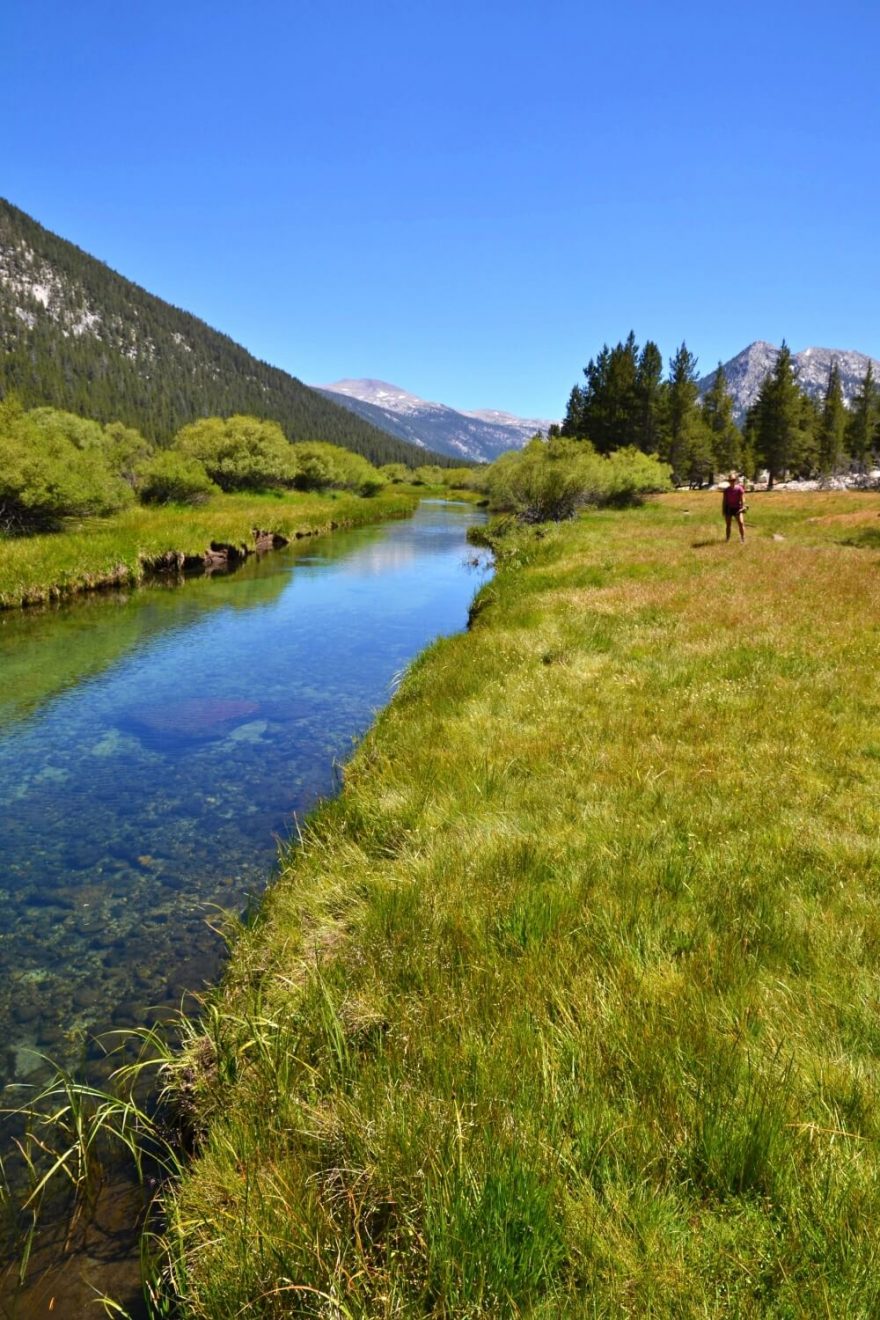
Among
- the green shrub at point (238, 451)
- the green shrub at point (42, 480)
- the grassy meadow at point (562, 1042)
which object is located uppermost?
the green shrub at point (238, 451)

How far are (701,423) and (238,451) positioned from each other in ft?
203

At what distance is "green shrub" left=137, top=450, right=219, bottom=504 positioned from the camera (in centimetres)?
5459

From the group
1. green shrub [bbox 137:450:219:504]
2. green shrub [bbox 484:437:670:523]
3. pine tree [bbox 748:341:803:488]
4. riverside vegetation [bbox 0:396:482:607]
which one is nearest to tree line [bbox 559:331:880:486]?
pine tree [bbox 748:341:803:488]

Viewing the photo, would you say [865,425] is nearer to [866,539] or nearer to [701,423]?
[701,423]

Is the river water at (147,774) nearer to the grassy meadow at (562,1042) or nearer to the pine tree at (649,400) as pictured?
the grassy meadow at (562,1042)

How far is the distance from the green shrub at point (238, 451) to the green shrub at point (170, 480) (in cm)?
2072

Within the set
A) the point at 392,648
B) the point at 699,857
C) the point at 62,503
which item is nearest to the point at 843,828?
the point at 699,857

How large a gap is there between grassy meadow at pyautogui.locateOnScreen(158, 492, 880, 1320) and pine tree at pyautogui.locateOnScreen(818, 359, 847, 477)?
343ft

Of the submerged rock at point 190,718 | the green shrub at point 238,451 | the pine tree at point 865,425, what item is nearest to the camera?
the submerged rock at point 190,718

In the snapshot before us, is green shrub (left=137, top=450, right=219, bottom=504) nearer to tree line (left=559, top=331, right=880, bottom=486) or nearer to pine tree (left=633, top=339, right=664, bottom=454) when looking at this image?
tree line (left=559, top=331, right=880, bottom=486)

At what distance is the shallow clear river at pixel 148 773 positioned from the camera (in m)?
6.45

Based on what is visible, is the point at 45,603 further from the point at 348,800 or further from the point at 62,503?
the point at 348,800

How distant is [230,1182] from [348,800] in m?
4.68

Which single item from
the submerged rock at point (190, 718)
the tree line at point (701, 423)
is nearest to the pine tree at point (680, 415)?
the tree line at point (701, 423)
